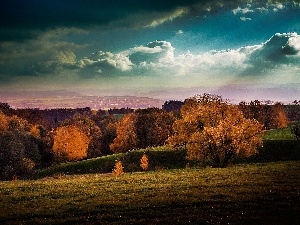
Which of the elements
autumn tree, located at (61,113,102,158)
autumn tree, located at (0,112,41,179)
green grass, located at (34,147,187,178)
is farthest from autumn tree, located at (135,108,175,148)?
autumn tree, located at (0,112,41,179)

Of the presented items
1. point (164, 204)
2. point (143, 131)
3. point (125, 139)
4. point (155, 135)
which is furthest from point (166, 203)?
point (143, 131)

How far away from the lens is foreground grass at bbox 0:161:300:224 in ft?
68.7

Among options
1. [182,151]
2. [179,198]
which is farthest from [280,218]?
[182,151]

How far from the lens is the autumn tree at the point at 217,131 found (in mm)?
53594

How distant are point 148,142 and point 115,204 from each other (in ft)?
309

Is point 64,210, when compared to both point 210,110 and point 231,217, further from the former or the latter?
point 210,110

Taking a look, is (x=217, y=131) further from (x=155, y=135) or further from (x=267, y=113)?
(x=267, y=113)

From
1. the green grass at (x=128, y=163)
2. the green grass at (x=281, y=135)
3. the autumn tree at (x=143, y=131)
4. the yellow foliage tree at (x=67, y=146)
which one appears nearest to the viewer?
the green grass at (x=128, y=163)

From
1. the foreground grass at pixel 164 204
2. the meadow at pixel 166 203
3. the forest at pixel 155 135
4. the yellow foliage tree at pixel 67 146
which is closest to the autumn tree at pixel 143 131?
the forest at pixel 155 135

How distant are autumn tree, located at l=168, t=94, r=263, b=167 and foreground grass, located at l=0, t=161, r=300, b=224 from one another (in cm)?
1809

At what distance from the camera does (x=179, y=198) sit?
26.9 m

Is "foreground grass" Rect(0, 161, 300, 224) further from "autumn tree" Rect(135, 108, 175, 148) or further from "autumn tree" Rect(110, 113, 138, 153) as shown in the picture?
"autumn tree" Rect(135, 108, 175, 148)

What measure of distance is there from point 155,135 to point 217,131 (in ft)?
219

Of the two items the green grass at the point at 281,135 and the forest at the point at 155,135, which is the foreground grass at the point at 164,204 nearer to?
the forest at the point at 155,135
